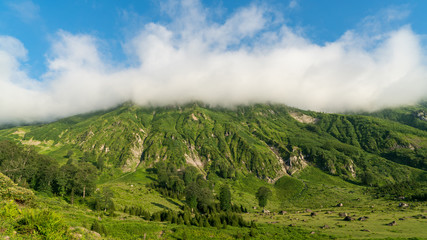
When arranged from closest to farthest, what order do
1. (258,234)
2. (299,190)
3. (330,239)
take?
(330,239) → (258,234) → (299,190)

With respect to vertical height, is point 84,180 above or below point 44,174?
below

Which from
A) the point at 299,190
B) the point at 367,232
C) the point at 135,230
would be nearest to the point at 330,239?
the point at 367,232

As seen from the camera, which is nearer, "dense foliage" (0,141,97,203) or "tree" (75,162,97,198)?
"dense foliage" (0,141,97,203)

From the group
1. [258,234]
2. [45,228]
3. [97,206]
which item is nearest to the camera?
[45,228]

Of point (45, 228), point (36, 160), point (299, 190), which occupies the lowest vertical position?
point (299, 190)

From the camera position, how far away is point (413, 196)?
12462cm

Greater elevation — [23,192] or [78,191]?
[23,192]

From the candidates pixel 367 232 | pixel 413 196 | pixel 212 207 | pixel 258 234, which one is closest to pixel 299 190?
pixel 413 196

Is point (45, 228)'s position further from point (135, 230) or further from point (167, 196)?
point (167, 196)

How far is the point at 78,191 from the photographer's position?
279 ft

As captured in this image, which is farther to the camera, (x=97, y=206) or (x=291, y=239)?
(x=97, y=206)

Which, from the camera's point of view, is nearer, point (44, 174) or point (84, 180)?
point (44, 174)

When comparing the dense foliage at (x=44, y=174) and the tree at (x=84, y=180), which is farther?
the tree at (x=84, y=180)

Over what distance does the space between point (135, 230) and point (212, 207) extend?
71009 mm
